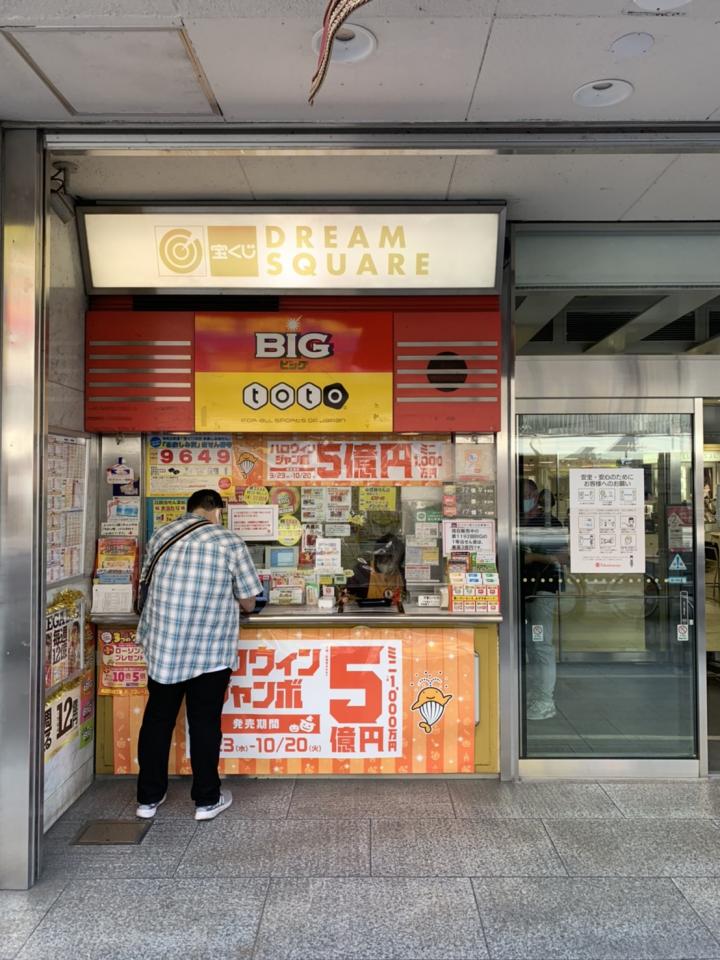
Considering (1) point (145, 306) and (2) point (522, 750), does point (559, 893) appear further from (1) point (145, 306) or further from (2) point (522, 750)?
(1) point (145, 306)

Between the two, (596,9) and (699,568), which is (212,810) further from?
(596,9)

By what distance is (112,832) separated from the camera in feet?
11.7

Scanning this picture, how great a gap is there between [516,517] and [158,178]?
9.94ft

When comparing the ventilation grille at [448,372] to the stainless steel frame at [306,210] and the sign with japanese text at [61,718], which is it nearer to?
the stainless steel frame at [306,210]

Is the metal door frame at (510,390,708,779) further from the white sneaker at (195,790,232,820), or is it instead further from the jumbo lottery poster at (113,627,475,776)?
the white sneaker at (195,790,232,820)

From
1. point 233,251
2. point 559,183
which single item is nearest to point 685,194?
point 559,183

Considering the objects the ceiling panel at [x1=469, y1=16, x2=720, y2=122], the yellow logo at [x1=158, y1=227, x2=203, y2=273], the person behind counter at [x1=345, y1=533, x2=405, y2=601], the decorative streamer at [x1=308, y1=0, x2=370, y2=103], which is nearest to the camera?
the decorative streamer at [x1=308, y1=0, x2=370, y2=103]

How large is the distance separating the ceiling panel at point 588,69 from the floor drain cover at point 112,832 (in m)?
4.07

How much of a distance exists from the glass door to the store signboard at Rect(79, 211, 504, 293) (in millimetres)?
1085

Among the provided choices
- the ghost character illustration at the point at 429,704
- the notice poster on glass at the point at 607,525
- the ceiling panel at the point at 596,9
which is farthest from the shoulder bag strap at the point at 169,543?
the ceiling panel at the point at 596,9

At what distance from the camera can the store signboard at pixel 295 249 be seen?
4.04 meters

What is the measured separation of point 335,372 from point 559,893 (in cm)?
305

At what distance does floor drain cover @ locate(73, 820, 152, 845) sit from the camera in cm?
349

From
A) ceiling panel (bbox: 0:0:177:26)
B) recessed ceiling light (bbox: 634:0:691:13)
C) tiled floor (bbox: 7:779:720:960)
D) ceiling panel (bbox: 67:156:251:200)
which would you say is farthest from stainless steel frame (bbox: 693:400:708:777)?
ceiling panel (bbox: 0:0:177:26)
